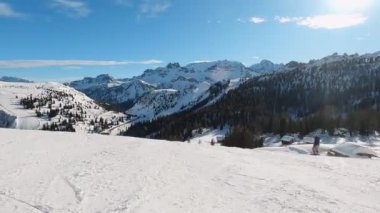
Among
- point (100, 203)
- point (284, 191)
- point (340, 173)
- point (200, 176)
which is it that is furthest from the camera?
point (340, 173)

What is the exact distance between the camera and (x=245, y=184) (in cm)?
1892

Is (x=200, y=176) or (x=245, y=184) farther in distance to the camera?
(x=200, y=176)

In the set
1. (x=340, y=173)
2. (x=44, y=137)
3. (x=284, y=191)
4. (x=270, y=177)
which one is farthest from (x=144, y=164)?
(x=44, y=137)

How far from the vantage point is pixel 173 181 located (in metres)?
19.2

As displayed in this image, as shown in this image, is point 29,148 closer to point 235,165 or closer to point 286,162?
point 235,165

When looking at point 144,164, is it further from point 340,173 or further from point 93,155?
point 340,173

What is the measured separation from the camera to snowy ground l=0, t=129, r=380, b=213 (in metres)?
15.5

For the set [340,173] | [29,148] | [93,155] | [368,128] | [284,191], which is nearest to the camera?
[284,191]

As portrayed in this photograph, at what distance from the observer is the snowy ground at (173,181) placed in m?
15.5

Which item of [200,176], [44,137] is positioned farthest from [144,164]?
[44,137]

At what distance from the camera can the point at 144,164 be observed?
22.8 meters

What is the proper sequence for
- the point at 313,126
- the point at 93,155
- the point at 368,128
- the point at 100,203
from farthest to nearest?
1. the point at 313,126
2. the point at 368,128
3. the point at 93,155
4. the point at 100,203

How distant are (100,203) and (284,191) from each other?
26.1ft

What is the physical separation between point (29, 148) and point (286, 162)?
17331 millimetres
